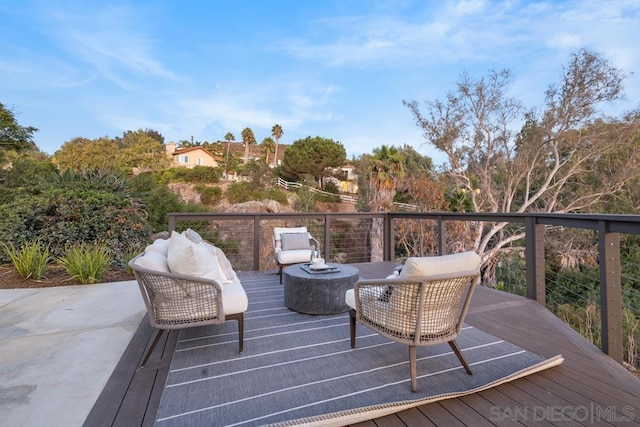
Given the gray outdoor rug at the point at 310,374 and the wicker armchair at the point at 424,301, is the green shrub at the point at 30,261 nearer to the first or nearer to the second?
the gray outdoor rug at the point at 310,374

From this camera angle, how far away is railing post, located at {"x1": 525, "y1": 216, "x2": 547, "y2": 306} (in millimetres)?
3320

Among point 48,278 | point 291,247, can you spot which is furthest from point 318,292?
point 48,278

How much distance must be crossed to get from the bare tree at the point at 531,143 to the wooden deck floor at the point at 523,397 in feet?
29.3

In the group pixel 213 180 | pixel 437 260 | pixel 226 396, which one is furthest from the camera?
pixel 213 180

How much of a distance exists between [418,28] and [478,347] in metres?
8.18

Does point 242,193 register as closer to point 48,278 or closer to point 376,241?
point 376,241

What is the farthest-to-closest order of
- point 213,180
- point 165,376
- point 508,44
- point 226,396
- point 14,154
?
1. point 213,180
2. point 14,154
3. point 508,44
4. point 165,376
5. point 226,396

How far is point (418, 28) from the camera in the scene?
7945mm

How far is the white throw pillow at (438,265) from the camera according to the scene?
1.79 metres

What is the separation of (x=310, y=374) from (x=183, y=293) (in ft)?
3.39

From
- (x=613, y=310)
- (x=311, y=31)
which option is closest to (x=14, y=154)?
(x=311, y=31)

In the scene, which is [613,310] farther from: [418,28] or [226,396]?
[418,28]

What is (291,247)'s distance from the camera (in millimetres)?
4695

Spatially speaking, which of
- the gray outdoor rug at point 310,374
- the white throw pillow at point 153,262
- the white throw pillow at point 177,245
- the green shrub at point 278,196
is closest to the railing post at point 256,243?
the gray outdoor rug at point 310,374
